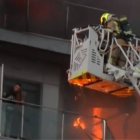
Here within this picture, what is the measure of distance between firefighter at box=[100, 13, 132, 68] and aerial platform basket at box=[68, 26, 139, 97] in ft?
0.48

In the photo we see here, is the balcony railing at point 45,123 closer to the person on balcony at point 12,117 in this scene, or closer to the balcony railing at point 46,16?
the person on balcony at point 12,117

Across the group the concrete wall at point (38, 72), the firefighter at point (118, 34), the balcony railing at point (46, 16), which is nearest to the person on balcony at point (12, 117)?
the concrete wall at point (38, 72)

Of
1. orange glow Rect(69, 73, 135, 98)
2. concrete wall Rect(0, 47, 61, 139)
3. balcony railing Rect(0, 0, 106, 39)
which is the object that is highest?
balcony railing Rect(0, 0, 106, 39)

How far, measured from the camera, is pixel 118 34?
23.2 m

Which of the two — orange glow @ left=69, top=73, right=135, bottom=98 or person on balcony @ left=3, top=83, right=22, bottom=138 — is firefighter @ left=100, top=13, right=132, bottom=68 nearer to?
orange glow @ left=69, top=73, right=135, bottom=98

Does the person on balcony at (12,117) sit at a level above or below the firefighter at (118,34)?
below

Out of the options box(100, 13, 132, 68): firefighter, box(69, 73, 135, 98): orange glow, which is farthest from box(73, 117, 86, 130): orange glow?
box(100, 13, 132, 68): firefighter

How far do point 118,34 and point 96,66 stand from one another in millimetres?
1003

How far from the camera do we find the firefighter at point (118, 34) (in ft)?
75.8

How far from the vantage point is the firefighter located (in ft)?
75.8

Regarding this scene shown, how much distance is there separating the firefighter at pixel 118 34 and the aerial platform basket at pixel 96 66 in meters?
0.14

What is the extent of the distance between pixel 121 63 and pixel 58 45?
4512 mm

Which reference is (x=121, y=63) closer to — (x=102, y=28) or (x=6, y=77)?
(x=102, y=28)

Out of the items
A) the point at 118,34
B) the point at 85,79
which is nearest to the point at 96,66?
the point at 85,79
